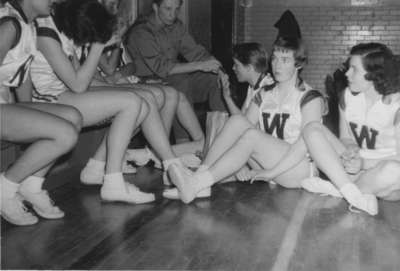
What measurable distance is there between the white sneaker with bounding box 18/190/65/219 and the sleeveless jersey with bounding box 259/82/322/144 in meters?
1.22

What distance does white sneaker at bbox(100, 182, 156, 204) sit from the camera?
8.73ft

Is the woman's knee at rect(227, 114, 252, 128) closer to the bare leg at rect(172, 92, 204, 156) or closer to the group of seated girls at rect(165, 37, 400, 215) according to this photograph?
the group of seated girls at rect(165, 37, 400, 215)

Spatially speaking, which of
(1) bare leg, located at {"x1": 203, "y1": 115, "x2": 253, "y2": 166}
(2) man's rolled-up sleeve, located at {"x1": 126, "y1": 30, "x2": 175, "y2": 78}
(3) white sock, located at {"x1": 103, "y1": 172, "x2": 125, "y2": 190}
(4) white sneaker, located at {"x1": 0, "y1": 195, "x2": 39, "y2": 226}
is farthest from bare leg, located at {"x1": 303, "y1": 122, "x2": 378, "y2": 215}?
(2) man's rolled-up sleeve, located at {"x1": 126, "y1": 30, "x2": 175, "y2": 78}

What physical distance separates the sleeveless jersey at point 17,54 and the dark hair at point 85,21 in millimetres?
342

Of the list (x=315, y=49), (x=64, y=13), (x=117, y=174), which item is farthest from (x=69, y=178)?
(x=315, y=49)

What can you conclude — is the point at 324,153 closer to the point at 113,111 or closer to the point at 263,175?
the point at 263,175

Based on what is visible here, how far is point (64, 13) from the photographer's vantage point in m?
2.59

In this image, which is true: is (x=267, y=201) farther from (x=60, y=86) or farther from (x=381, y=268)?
(x=60, y=86)

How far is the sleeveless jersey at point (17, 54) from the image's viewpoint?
2145mm

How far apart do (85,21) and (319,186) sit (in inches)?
57.7

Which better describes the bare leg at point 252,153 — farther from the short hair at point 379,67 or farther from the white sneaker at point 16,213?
the white sneaker at point 16,213

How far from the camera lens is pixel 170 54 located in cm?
404

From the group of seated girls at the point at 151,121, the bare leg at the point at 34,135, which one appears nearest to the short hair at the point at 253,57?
the group of seated girls at the point at 151,121

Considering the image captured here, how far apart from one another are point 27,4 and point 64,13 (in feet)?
1.22
